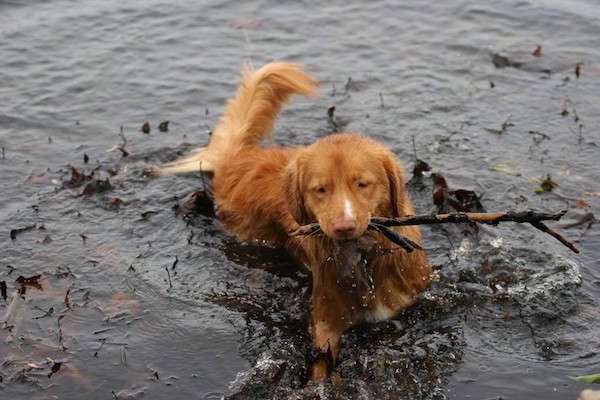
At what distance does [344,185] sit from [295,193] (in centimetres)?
57

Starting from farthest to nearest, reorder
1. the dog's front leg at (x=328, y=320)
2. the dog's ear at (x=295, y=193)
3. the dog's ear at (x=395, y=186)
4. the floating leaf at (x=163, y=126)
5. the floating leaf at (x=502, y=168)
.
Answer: the floating leaf at (x=163, y=126) < the floating leaf at (x=502, y=168) < the dog's front leg at (x=328, y=320) < the dog's ear at (x=295, y=193) < the dog's ear at (x=395, y=186)

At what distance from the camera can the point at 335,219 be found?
5.56 m

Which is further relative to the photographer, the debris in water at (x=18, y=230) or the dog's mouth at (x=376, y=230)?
the debris in water at (x=18, y=230)

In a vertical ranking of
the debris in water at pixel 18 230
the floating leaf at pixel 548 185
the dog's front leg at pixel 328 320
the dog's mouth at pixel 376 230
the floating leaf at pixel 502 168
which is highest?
the dog's mouth at pixel 376 230

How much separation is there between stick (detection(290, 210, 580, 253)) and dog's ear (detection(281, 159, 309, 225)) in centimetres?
22

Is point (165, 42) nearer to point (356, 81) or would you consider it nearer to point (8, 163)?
point (356, 81)

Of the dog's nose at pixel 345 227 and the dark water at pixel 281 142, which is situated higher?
the dog's nose at pixel 345 227

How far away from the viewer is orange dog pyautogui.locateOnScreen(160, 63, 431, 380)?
5918mm

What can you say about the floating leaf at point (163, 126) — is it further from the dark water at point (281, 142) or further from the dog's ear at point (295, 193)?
the dog's ear at point (295, 193)

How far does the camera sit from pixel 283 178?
6535 mm

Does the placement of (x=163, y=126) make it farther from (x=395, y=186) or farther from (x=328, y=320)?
(x=395, y=186)

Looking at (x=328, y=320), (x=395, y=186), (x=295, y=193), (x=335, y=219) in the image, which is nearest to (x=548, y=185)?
(x=395, y=186)

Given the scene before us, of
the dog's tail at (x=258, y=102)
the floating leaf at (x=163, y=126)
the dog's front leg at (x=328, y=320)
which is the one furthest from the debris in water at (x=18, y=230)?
the dog's front leg at (x=328, y=320)

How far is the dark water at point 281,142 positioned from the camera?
616cm
